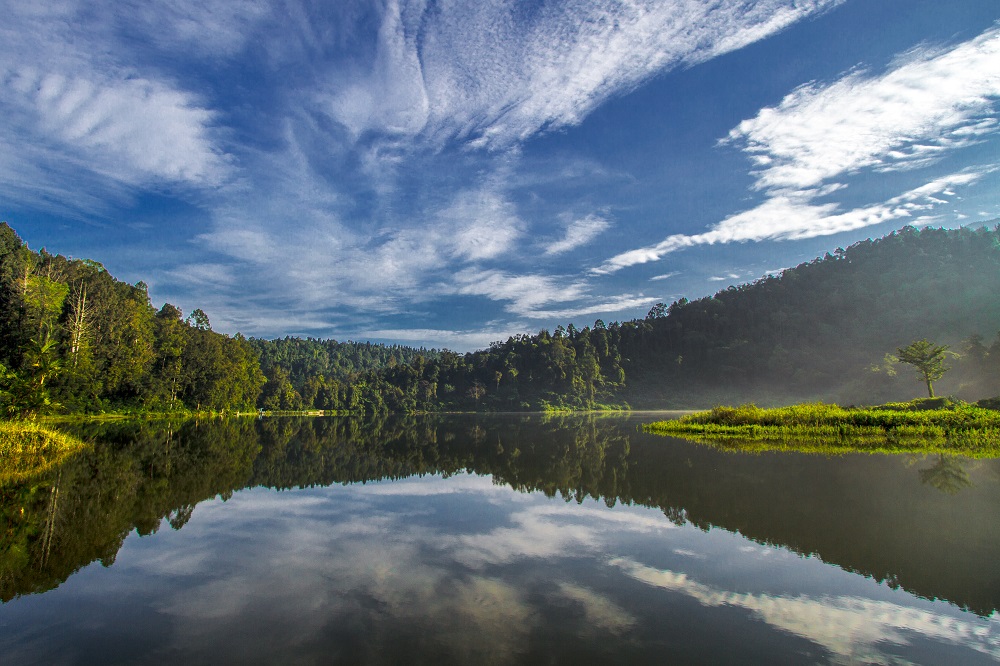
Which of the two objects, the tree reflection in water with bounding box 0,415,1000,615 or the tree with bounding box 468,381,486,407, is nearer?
the tree reflection in water with bounding box 0,415,1000,615

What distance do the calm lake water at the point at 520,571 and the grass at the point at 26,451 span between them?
248 centimetres

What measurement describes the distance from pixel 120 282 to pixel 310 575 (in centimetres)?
10099

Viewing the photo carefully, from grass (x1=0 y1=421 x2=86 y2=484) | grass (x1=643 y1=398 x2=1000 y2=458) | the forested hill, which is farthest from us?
the forested hill

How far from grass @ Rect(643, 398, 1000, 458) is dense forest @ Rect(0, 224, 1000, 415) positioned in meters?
54.5

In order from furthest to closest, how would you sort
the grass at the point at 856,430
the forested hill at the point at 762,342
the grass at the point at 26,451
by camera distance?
the forested hill at the point at 762,342
the grass at the point at 856,430
the grass at the point at 26,451

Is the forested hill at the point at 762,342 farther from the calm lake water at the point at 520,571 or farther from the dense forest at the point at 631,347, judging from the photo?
the calm lake water at the point at 520,571

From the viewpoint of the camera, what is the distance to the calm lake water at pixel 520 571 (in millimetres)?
5055

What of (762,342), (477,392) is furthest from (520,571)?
(762,342)

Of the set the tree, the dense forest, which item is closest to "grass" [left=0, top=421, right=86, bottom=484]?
the dense forest

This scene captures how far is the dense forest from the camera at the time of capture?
6253 centimetres

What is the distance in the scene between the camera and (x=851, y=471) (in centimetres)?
1489

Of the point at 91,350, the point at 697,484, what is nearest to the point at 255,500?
the point at 697,484

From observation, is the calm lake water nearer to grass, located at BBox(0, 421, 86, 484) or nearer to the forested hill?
grass, located at BBox(0, 421, 86, 484)

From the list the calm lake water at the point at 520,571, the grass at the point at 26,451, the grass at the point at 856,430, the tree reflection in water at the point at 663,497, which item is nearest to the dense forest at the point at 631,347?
the grass at the point at 26,451
